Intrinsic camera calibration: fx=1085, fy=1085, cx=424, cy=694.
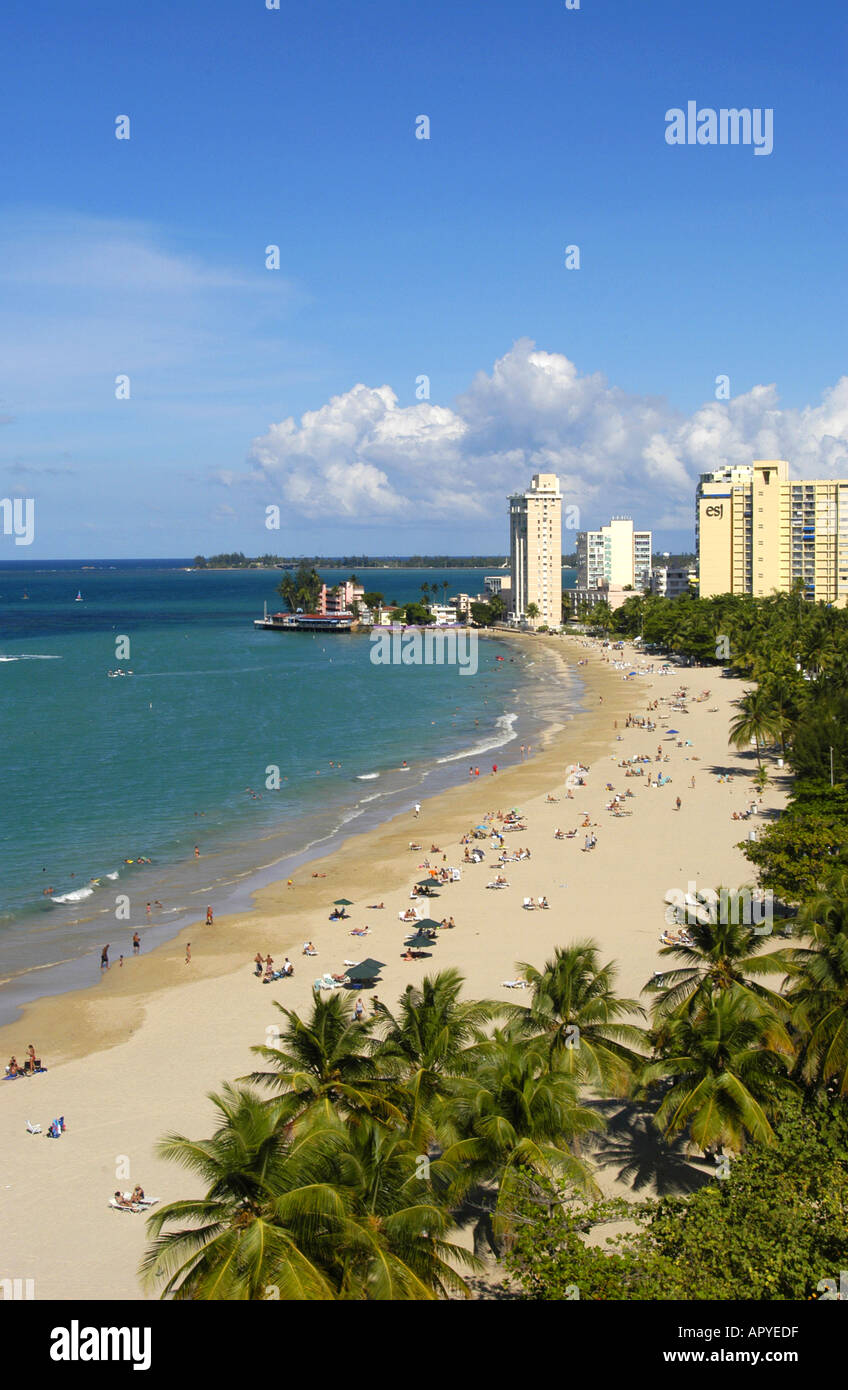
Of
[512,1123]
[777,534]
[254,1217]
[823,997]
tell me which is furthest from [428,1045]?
[777,534]

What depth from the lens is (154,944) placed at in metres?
38.8

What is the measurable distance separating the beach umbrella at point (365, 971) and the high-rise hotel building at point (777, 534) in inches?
5000

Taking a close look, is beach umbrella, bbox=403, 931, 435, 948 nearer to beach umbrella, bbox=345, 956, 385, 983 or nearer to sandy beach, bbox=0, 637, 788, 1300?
sandy beach, bbox=0, 637, 788, 1300

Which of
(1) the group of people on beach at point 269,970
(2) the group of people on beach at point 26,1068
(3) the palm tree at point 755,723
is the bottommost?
(2) the group of people on beach at point 26,1068

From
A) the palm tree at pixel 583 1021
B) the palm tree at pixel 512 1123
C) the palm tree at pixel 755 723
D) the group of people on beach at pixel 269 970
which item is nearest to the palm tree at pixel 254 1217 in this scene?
the palm tree at pixel 512 1123

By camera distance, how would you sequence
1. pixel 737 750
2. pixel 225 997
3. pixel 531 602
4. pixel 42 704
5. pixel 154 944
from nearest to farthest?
pixel 225 997 < pixel 154 944 < pixel 737 750 < pixel 42 704 < pixel 531 602

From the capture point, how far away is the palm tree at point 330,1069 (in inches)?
734

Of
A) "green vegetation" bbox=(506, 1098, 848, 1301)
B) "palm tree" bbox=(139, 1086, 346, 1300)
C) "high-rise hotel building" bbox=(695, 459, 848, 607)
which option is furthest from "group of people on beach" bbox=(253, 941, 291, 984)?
"high-rise hotel building" bbox=(695, 459, 848, 607)

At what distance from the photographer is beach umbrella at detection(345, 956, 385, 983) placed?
33281mm

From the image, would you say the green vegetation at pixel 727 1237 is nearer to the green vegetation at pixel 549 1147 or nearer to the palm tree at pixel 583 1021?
the green vegetation at pixel 549 1147
